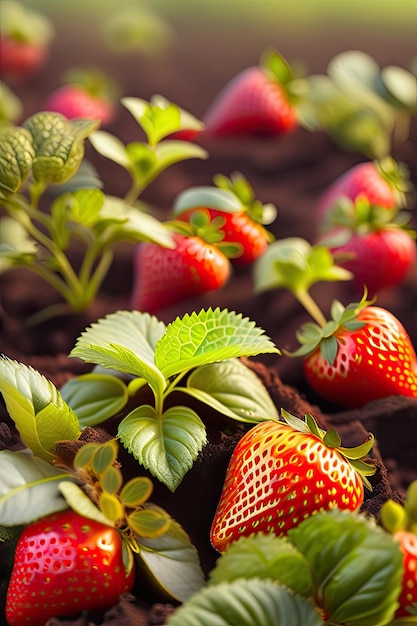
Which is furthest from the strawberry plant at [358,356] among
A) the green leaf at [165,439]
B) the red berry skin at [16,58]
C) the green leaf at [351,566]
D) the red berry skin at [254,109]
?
the red berry skin at [16,58]

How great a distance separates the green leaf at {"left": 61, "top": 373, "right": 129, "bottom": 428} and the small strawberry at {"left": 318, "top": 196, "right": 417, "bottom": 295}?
0.42 metres

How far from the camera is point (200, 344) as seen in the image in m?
0.85

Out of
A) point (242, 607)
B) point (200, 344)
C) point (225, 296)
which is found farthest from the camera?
point (225, 296)

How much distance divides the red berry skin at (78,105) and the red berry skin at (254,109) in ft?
0.65

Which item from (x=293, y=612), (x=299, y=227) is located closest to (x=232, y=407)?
(x=293, y=612)

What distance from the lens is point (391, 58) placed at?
1.89 m

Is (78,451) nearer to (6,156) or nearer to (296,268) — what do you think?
(6,156)

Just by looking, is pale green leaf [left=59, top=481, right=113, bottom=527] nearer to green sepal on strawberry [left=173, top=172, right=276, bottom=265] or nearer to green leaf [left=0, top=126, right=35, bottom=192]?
green leaf [left=0, top=126, right=35, bottom=192]

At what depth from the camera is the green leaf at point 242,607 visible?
25.0 inches

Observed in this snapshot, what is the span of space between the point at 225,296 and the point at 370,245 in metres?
0.22

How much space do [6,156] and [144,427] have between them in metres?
0.33

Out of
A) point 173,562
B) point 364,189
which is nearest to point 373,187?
point 364,189

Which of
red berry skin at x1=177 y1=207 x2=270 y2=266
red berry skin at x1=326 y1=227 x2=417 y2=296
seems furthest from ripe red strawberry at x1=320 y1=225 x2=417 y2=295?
red berry skin at x1=177 y1=207 x2=270 y2=266

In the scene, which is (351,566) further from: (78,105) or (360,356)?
(78,105)
